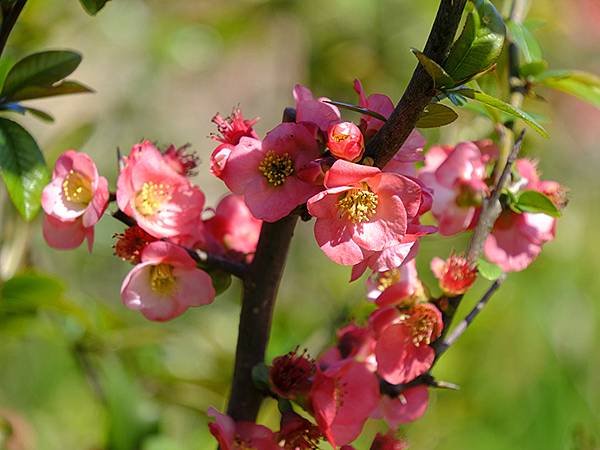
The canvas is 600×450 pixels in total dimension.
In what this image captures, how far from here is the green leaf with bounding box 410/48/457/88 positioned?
2.06 ft

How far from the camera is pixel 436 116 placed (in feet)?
2.25

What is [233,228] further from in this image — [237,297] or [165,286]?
[237,297]

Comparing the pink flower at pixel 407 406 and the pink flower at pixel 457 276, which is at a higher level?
the pink flower at pixel 457 276

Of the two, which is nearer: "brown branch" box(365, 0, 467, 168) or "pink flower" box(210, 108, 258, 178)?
"brown branch" box(365, 0, 467, 168)

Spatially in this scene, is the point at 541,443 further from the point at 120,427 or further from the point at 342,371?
the point at 342,371

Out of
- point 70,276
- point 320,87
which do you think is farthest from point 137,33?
point 70,276

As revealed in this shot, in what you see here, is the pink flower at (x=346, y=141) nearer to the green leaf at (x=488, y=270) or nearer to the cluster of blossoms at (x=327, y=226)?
the cluster of blossoms at (x=327, y=226)

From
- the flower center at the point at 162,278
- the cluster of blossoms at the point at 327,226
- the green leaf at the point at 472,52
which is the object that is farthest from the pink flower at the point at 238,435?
the green leaf at the point at 472,52

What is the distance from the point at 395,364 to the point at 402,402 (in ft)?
0.26

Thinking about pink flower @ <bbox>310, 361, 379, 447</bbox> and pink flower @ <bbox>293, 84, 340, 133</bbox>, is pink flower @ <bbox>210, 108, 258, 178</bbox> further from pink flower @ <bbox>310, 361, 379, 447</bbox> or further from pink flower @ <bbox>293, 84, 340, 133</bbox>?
pink flower @ <bbox>310, 361, 379, 447</bbox>

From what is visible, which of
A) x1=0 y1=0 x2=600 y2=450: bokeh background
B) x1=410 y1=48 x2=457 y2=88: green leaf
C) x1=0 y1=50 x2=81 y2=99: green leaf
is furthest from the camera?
x1=0 y1=0 x2=600 y2=450: bokeh background

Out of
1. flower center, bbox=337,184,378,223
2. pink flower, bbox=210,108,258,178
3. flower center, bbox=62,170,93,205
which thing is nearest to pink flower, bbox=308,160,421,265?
flower center, bbox=337,184,378,223

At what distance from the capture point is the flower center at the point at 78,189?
0.81m

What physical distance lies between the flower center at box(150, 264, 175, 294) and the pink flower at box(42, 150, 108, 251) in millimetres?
66
